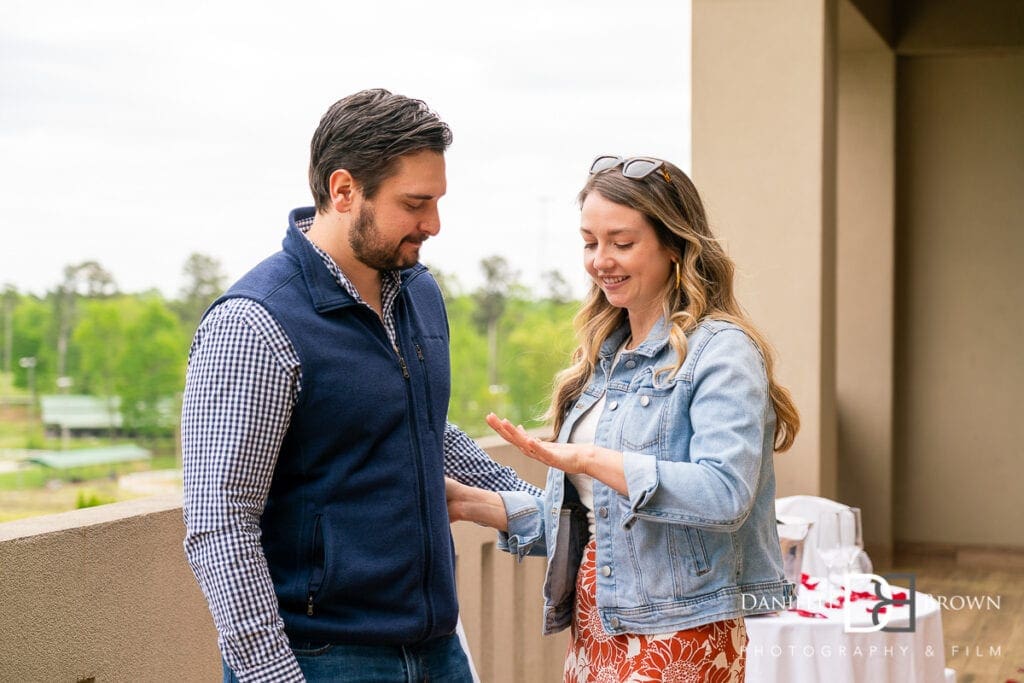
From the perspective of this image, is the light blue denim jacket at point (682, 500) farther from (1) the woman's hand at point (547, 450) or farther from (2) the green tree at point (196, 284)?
(2) the green tree at point (196, 284)

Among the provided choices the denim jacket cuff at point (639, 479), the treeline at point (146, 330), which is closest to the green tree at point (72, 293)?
the treeline at point (146, 330)

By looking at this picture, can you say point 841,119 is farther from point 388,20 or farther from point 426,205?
point 388,20

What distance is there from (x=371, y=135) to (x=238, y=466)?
0.46m

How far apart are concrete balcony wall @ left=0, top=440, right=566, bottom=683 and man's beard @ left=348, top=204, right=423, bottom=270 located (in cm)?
65

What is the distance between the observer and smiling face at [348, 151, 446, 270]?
1.58m

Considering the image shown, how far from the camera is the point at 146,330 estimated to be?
1906 inches

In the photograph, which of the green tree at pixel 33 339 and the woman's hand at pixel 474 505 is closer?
the woman's hand at pixel 474 505

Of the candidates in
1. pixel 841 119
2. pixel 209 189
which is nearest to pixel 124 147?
pixel 209 189

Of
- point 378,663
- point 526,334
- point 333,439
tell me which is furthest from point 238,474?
point 526,334

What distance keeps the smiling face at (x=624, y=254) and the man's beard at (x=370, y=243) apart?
0.36 meters

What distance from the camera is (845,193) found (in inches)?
278

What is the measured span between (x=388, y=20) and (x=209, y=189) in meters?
11.0

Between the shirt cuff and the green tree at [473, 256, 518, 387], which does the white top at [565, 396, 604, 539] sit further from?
the green tree at [473, 256, 518, 387]

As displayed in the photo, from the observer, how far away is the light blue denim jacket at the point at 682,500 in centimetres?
168
